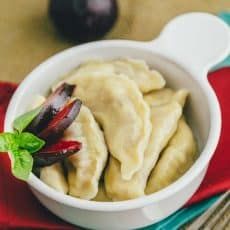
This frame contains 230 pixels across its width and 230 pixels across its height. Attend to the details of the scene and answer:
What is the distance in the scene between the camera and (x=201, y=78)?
43.1 inches

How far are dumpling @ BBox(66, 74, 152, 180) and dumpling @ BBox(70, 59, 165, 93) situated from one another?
3 centimetres

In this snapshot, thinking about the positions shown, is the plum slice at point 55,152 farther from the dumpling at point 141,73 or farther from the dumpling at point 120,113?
the dumpling at point 141,73

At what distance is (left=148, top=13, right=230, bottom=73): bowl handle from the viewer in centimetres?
115

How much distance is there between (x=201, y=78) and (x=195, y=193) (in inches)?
6.4

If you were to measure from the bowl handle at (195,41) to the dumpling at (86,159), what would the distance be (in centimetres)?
18

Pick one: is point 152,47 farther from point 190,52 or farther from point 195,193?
point 195,193

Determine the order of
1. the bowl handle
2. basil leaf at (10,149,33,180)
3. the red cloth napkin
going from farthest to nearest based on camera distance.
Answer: the bowl handle
the red cloth napkin
basil leaf at (10,149,33,180)

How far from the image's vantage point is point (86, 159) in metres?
1.00

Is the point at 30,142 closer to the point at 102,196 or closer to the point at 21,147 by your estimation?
the point at 21,147

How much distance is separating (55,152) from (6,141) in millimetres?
62

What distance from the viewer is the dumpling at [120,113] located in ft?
3.27

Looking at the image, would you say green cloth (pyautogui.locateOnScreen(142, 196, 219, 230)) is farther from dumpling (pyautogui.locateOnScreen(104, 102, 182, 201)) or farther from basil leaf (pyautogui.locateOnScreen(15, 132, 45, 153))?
basil leaf (pyautogui.locateOnScreen(15, 132, 45, 153))

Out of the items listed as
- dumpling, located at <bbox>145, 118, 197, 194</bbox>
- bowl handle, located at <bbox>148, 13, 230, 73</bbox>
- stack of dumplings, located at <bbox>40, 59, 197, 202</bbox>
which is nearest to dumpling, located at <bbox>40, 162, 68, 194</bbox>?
stack of dumplings, located at <bbox>40, 59, 197, 202</bbox>

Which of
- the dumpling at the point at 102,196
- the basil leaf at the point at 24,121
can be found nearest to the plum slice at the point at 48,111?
the basil leaf at the point at 24,121
